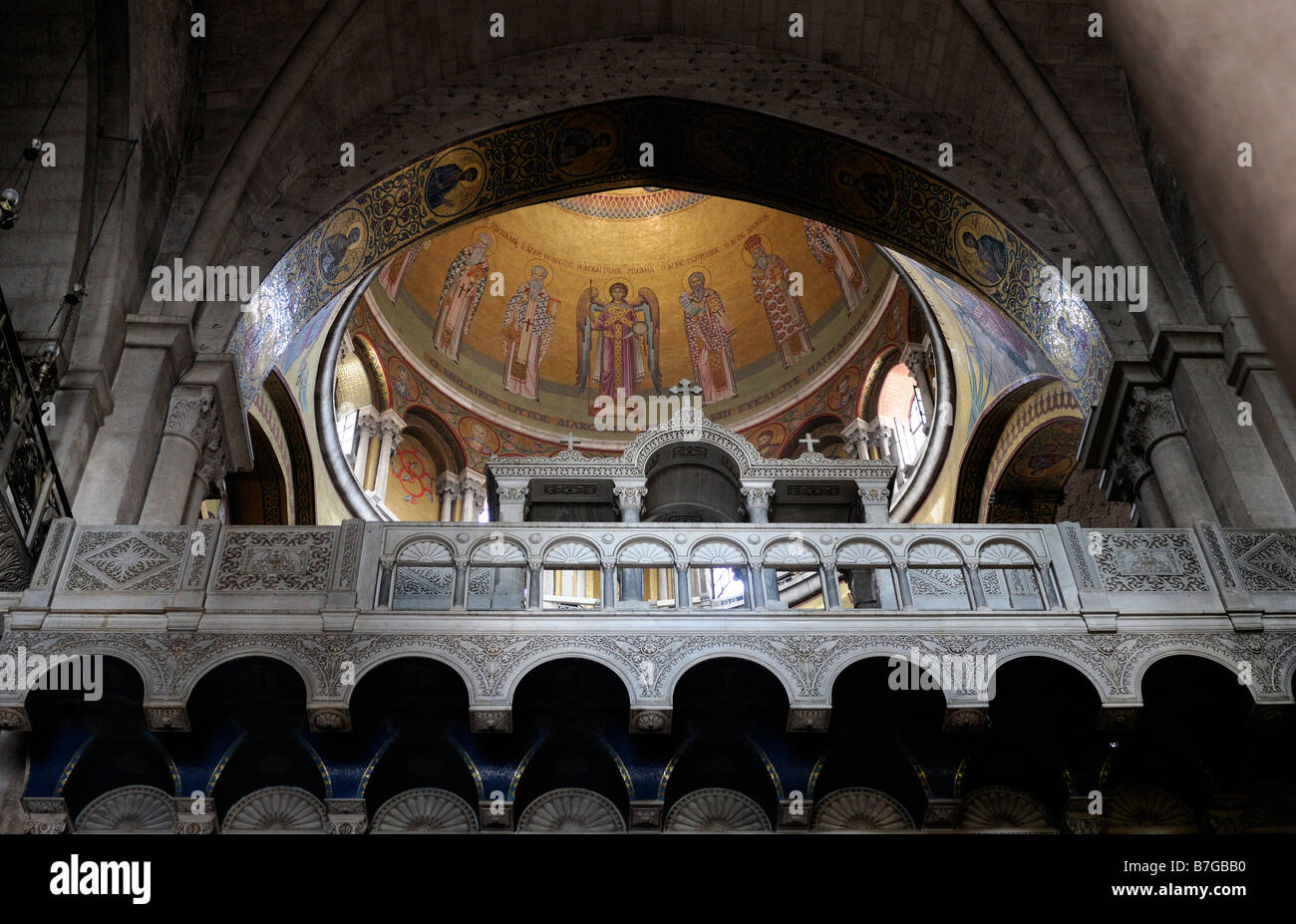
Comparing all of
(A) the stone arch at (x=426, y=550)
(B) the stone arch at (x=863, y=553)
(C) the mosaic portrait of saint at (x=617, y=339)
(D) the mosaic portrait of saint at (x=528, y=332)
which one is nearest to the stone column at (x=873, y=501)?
(B) the stone arch at (x=863, y=553)

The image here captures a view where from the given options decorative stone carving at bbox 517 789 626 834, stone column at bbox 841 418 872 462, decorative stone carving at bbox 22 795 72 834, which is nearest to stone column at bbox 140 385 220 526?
decorative stone carving at bbox 22 795 72 834

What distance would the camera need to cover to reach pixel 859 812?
8195mm

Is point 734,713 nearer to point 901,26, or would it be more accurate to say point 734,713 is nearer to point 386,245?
point 386,245

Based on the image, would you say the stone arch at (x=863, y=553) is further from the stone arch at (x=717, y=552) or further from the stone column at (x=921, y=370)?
the stone column at (x=921, y=370)

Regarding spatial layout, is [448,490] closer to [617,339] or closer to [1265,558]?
[617,339]

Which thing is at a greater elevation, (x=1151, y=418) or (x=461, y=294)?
(x=461, y=294)

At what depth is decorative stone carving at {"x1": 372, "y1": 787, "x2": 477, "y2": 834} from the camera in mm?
8039

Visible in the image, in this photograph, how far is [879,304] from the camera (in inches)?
782

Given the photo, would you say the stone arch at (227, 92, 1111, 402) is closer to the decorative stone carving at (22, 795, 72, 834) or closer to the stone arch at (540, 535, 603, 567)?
the stone arch at (540, 535, 603, 567)

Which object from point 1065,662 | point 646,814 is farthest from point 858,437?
point 646,814

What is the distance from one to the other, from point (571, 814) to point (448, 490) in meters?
12.3

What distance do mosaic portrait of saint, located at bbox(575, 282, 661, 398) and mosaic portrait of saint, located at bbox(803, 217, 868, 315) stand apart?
334 centimetres

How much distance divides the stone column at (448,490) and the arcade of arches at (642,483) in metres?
1.77
